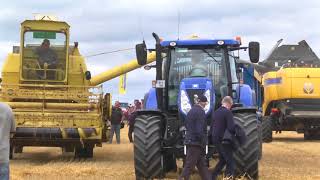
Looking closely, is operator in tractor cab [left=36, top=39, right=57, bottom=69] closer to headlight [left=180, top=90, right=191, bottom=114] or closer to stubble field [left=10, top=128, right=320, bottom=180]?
stubble field [left=10, top=128, right=320, bottom=180]

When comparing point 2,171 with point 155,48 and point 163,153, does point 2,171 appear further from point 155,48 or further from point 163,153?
point 155,48

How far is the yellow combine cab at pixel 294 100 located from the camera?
22000mm

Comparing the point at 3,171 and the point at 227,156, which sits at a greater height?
the point at 3,171

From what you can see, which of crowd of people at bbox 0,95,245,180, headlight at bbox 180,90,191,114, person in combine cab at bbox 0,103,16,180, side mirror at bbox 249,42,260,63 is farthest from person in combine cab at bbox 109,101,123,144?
person in combine cab at bbox 0,103,16,180

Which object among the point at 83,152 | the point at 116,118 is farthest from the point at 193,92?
the point at 116,118

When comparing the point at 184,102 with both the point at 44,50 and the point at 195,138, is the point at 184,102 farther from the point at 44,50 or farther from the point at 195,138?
the point at 44,50

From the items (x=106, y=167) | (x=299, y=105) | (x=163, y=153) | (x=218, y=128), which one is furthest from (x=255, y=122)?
(x=299, y=105)

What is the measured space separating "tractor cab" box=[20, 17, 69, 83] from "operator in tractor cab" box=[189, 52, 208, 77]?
613 centimetres

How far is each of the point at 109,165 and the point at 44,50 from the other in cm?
462

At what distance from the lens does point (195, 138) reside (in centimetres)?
934

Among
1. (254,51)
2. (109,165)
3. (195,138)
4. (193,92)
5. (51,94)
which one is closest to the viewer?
(195,138)

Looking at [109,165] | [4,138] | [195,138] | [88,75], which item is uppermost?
[88,75]

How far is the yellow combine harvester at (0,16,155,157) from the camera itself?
14.2m

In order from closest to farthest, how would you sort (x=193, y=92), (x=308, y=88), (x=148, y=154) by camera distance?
(x=148, y=154) → (x=193, y=92) → (x=308, y=88)
